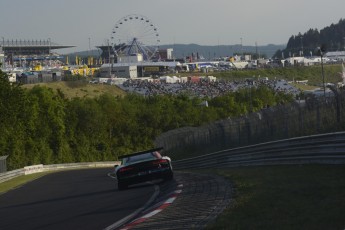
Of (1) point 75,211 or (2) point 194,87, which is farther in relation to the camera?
(2) point 194,87

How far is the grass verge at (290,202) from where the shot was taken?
29.0 feet

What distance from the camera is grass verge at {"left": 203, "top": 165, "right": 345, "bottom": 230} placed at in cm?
884

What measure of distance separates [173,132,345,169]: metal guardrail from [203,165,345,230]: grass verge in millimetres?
769

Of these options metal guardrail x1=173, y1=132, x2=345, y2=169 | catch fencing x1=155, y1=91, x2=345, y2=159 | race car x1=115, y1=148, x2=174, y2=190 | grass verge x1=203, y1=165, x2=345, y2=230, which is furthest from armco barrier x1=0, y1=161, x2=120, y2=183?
grass verge x1=203, y1=165, x2=345, y2=230

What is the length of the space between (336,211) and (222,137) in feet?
65.7

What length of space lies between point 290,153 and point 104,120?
232ft

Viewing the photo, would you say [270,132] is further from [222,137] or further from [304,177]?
[304,177]

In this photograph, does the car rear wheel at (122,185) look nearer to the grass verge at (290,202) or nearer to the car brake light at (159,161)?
the car brake light at (159,161)

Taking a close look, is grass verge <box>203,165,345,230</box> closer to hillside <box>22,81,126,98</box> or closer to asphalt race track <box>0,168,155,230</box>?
asphalt race track <box>0,168,155,230</box>

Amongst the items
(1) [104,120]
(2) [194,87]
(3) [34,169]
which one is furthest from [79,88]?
(3) [34,169]

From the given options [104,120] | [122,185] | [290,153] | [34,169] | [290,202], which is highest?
[290,202]

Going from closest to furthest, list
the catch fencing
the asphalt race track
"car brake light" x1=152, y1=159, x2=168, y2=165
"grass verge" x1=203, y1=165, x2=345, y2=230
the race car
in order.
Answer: "grass verge" x1=203, y1=165, x2=345, y2=230 < the asphalt race track < the catch fencing < the race car < "car brake light" x1=152, y1=159, x2=168, y2=165

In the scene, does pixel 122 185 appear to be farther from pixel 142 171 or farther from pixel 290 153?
pixel 290 153

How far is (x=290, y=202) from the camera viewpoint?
10656 mm
